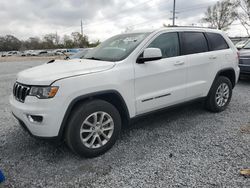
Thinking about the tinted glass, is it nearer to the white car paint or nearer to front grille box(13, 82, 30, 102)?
the white car paint

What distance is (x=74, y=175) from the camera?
91.8 inches

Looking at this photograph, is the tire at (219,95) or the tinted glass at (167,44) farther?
the tire at (219,95)

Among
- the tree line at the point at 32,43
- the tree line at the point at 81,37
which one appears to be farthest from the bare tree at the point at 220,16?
the tree line at the point at 32,43

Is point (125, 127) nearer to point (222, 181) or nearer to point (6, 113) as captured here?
point (222, 181)

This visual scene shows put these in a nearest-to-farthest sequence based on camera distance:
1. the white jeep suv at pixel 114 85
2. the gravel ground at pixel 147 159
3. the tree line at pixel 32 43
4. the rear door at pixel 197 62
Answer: the gravel ground at pixel 147 159 → the white jeep suv at pixel 114 85 → the rear door at pixel 197 62 → the tree line at pixel 32 43

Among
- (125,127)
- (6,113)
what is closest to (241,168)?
(125,127)

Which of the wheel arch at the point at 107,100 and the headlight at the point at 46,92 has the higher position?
the headlight at the point at 46,92

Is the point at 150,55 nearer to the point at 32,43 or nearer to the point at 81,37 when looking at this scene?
the point at 81,37

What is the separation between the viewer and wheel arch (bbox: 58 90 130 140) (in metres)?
2.37

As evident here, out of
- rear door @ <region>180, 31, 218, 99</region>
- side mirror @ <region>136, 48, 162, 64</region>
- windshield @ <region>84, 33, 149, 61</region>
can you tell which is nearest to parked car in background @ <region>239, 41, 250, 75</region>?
rear door @ <region>180, 31, 218, 99</region>

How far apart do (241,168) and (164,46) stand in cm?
206

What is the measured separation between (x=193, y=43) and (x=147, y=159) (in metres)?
2.30

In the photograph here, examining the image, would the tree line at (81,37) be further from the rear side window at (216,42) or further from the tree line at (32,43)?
the rear side window at (216,42)

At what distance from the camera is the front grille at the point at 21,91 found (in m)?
2.43
